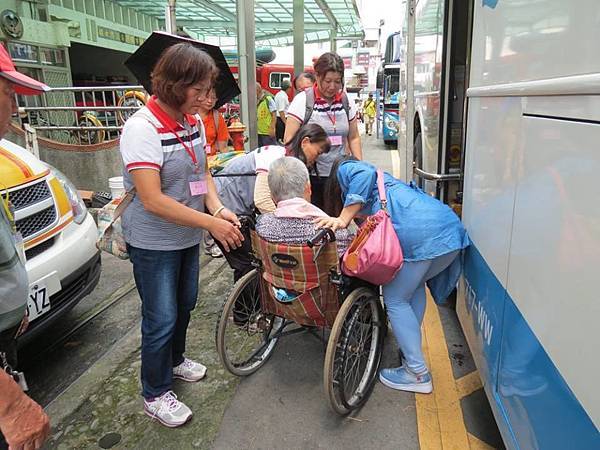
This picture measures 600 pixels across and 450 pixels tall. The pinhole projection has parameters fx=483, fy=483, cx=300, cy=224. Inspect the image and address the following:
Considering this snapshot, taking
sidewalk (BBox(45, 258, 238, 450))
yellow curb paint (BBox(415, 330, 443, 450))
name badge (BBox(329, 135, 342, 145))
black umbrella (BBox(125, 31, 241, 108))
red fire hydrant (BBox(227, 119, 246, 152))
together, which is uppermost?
black umbrella (BBox(125, 31, 241, 108))

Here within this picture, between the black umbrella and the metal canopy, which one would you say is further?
the metal canopy

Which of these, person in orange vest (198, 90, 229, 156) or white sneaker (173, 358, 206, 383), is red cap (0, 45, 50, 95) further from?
person in orange vest (198, 90, 229, 156)

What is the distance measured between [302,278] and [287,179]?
484 millimetres

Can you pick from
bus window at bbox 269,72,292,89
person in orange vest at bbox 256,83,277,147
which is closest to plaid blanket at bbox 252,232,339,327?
person in orange vest at bbox 256,83,277,147

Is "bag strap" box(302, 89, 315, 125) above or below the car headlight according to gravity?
above

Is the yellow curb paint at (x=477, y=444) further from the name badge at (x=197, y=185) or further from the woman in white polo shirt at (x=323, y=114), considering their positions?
the woman in white polo shirt at (x=323, y=114)

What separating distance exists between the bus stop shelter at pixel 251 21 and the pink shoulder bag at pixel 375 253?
491 cm

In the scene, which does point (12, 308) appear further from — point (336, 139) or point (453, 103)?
point (453, 103)

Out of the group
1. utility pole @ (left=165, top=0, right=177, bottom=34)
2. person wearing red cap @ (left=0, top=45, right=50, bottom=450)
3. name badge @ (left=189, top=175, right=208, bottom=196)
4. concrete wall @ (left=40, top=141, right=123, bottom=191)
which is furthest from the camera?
concrete wall @ (left=40, top=141, right=123, bottom=191)

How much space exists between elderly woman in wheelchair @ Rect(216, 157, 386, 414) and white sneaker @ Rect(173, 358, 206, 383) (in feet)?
0.68

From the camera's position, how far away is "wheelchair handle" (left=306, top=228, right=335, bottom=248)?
84.2 inches

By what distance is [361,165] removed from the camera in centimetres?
246

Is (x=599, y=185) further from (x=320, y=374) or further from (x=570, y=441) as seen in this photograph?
(x=320, y=374)

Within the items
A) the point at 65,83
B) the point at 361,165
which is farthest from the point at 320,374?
the point at 65,83
